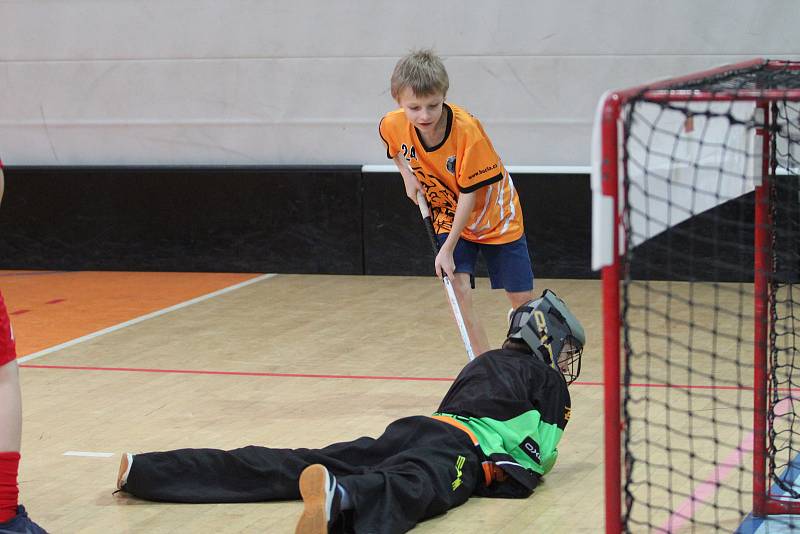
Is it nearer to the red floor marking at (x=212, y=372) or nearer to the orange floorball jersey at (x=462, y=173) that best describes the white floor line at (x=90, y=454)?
the red floor marking at (x=212, y=372)

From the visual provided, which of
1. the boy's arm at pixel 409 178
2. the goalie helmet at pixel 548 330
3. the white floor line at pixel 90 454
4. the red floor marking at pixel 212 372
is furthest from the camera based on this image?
the red floor marking at pixel 212 372

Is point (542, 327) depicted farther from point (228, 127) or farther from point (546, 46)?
point (228, 127)

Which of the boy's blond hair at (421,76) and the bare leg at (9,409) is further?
the boy's blond hair at (421,76)

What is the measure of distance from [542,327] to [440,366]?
1.55m

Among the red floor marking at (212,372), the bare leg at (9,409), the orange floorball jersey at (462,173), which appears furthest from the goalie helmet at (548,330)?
the bare leg at (9,409)

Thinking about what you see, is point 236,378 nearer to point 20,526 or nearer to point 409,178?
point 409,178

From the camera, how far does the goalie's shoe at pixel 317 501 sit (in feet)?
9.71

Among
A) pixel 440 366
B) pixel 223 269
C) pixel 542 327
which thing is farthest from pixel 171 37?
pixel 542 327

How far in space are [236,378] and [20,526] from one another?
6.50 ft

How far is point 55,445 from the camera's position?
401cm

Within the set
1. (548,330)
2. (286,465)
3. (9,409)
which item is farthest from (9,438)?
(548,330)

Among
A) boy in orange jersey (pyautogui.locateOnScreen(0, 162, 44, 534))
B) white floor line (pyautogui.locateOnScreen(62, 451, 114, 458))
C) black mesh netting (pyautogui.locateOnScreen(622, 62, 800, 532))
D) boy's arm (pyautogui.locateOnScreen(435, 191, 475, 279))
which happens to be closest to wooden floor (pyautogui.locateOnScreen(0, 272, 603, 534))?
white floor line (pyautogui.locateOnScreen(62, 451, 114, 458))

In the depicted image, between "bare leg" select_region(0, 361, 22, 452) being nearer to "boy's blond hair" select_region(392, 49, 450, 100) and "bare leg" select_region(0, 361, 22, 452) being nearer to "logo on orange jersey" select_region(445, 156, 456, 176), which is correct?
"boy's blond hair" select_region(392, 49, 450, 100)

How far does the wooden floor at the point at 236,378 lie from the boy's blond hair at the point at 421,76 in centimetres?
113
